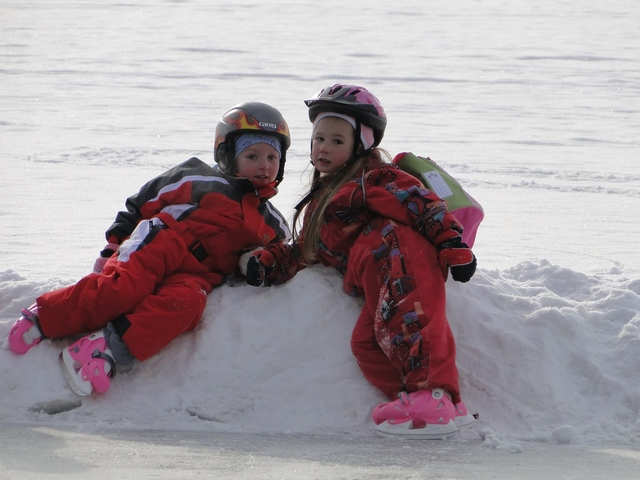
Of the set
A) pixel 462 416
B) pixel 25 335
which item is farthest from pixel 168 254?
pixel 462 416

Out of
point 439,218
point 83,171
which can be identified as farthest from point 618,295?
point 83,171

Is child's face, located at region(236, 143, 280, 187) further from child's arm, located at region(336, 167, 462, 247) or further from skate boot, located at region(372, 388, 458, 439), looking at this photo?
skate boot, located at region(372, 388, 458, 439)

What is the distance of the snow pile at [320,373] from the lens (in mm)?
4156

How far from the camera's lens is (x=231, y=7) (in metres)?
30.1

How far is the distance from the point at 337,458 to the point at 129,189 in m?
6.79

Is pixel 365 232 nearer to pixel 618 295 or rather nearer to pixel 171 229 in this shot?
pixel 171 229

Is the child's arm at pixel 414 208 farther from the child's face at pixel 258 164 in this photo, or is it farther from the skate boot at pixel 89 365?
the skate boot at pixel 89 365

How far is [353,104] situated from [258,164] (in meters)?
0.54

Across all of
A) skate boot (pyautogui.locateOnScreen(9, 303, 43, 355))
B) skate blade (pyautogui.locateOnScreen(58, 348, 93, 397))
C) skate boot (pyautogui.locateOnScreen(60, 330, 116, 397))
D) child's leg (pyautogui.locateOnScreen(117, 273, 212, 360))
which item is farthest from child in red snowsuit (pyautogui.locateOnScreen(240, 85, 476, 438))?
skate boot (pyautogui.locateOnScreen(9, 303, 43, 355))

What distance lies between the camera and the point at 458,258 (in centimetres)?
411

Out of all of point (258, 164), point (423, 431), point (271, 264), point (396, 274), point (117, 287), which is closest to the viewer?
point (423, 431)

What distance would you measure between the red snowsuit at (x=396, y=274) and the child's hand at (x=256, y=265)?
Result: 0.30 m

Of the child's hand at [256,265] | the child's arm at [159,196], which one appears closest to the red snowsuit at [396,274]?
the child's hand at [256,265]

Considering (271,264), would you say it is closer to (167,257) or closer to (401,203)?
(167,257)
